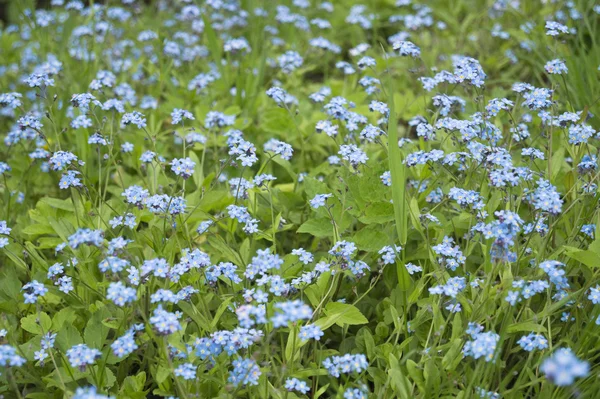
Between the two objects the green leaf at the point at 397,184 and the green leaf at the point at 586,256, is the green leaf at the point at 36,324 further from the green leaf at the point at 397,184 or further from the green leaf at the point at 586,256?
the green leaf at the point at 586,256

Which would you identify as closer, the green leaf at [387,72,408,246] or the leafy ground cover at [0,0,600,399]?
the leafy ground cover at [0,0,600,399]

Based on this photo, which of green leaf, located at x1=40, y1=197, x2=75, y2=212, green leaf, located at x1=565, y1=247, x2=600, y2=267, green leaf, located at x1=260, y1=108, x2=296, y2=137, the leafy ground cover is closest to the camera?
the leafy ground cover

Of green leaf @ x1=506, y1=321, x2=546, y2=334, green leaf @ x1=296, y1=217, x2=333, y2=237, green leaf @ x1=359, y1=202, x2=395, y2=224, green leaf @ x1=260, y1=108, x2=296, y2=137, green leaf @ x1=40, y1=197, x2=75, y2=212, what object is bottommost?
green leaf @ x1=506, y1=321, x2=546, y2=334

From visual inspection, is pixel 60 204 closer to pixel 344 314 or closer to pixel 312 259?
pixel 312 259

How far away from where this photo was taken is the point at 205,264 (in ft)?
9.45

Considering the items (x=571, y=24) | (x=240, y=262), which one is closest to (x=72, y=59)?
(x=240, y=262)

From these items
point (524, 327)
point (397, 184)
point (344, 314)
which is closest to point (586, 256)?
point (524, 327)

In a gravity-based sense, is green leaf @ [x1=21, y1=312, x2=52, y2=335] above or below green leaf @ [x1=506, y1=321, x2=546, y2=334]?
above

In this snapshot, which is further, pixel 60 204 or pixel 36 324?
pixel 60 204

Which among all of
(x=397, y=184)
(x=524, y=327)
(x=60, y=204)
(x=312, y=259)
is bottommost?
(x=524, y=327)

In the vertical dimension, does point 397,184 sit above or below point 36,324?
above

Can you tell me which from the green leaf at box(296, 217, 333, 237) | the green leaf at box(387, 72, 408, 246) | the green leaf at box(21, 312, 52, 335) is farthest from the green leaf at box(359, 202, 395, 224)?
the green leaf at box(21, 312, 52, 335)

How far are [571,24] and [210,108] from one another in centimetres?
300

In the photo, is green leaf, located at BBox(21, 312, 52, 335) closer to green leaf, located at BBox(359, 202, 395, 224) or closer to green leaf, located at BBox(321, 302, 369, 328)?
green leaf, located at BBox(321, 302, 369, 328)
